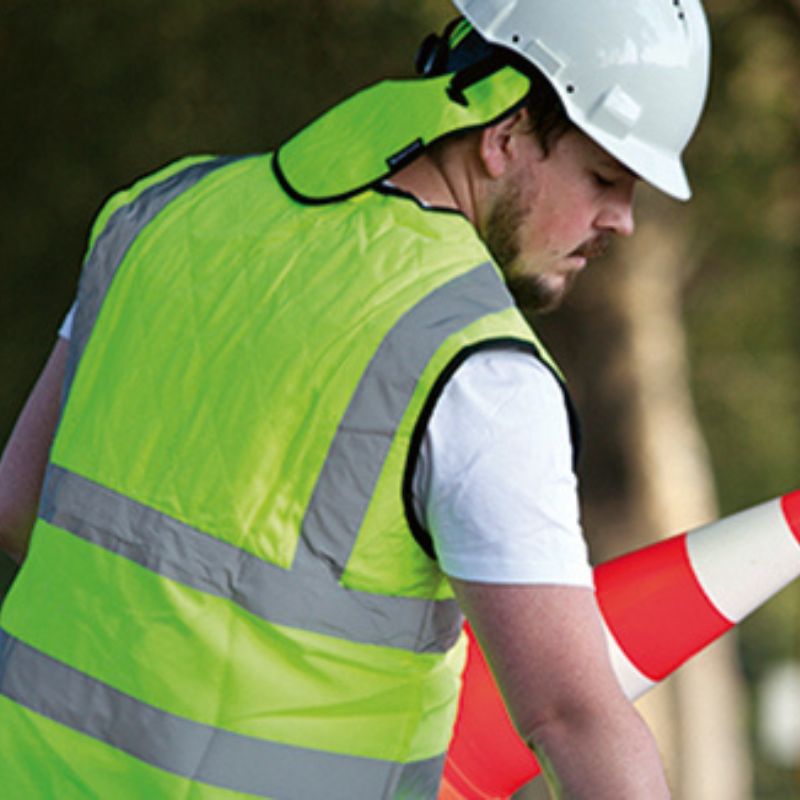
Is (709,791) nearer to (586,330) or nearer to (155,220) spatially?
(586,330)

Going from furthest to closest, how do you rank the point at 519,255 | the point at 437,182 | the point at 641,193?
the point at 641,193 < the point at 519,255 < the point at 437,182

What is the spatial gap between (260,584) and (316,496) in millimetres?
126

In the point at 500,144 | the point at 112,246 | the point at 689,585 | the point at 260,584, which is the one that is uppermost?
the point at 500,144

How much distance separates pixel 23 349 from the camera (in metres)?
11.3

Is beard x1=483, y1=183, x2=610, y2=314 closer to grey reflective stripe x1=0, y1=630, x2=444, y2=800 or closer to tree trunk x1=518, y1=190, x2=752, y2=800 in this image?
grey reflective stripe x1=0, y1=630, x2=444, y2=800

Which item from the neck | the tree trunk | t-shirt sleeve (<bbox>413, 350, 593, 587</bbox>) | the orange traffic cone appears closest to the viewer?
t-shirt sleeve (<bbox>413, 350, 593, 587</bbox>)

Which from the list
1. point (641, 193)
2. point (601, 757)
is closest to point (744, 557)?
point (601, 757)

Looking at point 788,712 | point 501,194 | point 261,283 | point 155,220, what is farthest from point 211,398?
point 788,712

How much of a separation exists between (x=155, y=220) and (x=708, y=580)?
3.93ft

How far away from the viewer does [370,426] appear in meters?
2.19

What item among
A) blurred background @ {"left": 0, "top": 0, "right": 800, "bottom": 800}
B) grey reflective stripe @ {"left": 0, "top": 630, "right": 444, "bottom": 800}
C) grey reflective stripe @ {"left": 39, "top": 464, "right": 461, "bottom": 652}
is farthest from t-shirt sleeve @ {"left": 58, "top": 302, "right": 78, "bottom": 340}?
blurred background @ {"left": 0, "top": 0, "right": 800, "bottom": 800}

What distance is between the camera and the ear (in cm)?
252

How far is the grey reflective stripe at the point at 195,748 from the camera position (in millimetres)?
2266

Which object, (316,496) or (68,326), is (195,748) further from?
(68,326)
